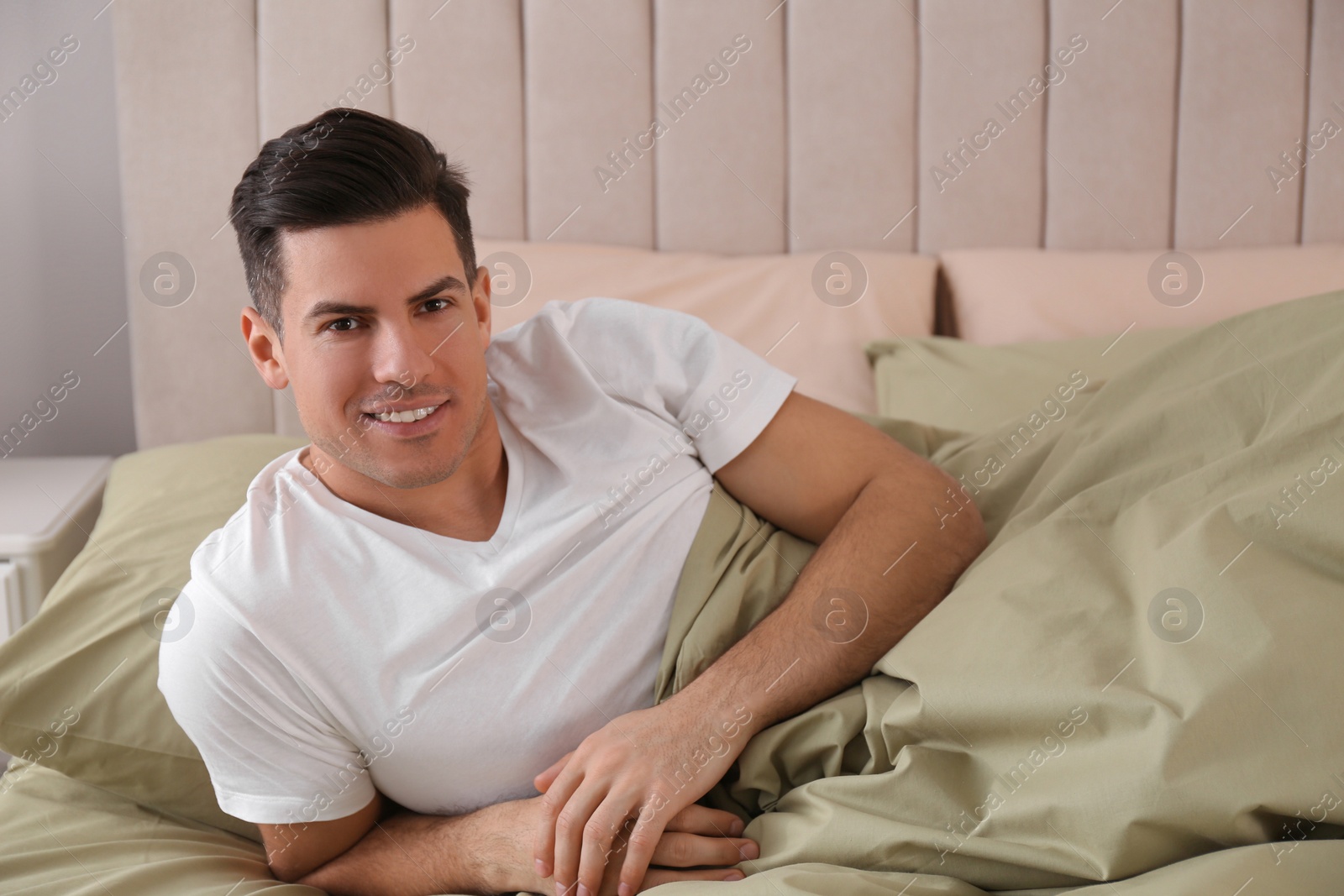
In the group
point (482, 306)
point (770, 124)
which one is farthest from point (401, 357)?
point (770, 124)

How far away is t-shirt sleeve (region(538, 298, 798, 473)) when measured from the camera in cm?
99

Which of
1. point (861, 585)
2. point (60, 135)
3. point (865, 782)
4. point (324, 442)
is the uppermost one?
point (60, 135)

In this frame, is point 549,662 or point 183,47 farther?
point 183,47

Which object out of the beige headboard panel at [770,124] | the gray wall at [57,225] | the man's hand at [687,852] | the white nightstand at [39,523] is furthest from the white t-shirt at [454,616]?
the gray wall at [57,225]

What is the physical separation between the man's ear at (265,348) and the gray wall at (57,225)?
0.91 metres

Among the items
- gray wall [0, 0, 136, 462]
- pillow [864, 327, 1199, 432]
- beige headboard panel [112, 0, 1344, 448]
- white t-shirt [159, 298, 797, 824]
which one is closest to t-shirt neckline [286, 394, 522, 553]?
white t-shirt [159, 298, 797, 824]

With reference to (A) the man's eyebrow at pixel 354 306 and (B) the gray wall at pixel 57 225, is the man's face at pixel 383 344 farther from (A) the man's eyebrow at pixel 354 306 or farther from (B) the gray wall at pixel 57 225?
(B) the gray wall at pixel 57 225

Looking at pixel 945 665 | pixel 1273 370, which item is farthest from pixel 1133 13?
pixel 945 665

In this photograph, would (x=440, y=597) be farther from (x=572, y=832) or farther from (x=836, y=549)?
(x=836, y=549)

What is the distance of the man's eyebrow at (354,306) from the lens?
2.77ft

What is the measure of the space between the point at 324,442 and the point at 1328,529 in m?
0.79

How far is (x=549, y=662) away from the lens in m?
0.88

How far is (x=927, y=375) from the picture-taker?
134 cm

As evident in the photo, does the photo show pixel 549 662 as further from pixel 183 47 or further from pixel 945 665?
pixel 183 47
